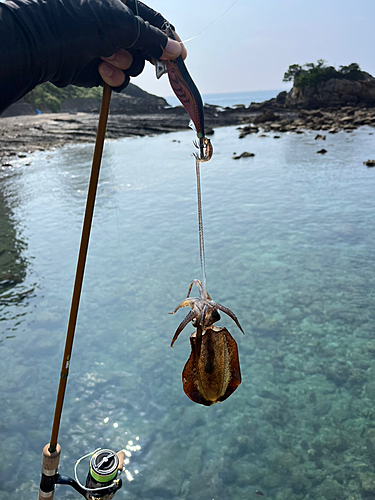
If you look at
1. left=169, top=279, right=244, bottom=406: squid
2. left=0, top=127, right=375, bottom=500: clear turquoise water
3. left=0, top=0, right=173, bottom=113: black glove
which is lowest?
Result: left=0, top=127, right=375, bottom=500: clear turquoise water

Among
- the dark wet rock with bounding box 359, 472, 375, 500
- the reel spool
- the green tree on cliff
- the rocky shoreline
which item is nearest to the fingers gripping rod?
the reel spool

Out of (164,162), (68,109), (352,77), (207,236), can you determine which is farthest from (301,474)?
(68,109)

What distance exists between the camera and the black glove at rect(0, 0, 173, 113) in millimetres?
1807

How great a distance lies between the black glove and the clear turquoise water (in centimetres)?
83

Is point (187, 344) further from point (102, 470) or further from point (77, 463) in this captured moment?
point (77, 463)

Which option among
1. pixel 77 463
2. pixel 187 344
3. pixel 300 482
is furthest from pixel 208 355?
pixel 187 344

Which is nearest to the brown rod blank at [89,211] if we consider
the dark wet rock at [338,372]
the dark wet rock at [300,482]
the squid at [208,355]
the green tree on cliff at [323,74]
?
the squid at [208,355]

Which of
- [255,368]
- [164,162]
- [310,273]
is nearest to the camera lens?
[255,368]

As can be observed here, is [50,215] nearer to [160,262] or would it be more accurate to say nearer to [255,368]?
[160,262]

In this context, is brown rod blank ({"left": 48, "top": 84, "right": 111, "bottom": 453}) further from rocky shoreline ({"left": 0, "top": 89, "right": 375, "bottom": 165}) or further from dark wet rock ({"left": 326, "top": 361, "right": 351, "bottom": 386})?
rocky shoreline ({"left": 0, "top": 89, "right": 375, "bottom": 165})

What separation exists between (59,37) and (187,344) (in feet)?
16.5

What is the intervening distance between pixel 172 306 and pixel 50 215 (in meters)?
6.99

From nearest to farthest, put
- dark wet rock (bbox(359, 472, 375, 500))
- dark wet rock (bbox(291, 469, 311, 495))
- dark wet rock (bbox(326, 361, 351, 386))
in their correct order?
dark wet rock (bbox(359, 472, 375, 500)), dark wet rock (bbox(291, 469, 311, 495)), dark wet rock (bbox(326, 361, 351, 386))

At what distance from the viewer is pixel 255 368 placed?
5.63 meters
